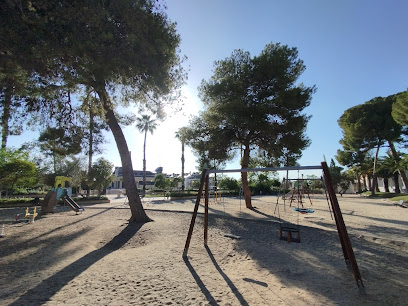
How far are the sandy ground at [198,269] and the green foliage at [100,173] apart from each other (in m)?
14.1

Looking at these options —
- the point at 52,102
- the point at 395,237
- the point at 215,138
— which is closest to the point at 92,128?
the point at 52,102

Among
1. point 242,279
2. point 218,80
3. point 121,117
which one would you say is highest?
point 218,80

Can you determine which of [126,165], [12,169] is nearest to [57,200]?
[12,169]

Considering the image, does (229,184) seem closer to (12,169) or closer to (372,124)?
(372,124)

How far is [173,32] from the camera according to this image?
8406 mm

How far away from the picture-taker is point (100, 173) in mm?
21984

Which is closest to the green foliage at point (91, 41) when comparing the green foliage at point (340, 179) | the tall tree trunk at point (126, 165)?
the tall tree trunk at point (126, 165)

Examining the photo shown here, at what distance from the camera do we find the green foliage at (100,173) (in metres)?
21.9

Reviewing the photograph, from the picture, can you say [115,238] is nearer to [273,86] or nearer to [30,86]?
[30,86]

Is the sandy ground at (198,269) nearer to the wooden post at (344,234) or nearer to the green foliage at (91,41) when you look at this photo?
the wooden post at (344,234)

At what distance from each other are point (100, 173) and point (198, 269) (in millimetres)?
19656

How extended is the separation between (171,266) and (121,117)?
10053 millimetres

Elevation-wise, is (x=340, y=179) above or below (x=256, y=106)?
below

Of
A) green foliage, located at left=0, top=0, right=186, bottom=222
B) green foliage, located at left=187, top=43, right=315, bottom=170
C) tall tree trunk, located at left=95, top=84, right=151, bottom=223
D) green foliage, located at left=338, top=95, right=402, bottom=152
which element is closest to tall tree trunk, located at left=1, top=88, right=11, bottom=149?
green foliage, located at left=0, top=0, right=186, bottom=222
